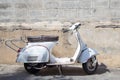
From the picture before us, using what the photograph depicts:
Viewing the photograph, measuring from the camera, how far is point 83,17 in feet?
35.1

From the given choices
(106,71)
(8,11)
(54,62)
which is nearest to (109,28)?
(106,71)

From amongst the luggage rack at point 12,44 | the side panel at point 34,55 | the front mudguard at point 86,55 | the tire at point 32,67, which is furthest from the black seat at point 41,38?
the luggage rack at point 12,44

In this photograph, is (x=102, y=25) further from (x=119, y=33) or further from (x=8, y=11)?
(x=8, y=11)

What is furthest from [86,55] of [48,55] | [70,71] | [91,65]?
[48,55]

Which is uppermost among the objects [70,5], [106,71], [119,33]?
[70,5]

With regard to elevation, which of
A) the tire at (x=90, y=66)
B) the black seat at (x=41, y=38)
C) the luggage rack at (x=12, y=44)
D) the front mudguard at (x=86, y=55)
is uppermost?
the black seat at (x=41, y=38)

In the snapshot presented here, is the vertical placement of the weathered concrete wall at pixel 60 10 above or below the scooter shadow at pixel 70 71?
above

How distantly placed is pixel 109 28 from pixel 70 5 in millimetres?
1143

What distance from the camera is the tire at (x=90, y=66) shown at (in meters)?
9.92

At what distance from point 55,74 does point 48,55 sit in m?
0.69

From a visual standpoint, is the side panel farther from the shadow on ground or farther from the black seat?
the shadow on ground

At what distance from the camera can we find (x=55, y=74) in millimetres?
10086

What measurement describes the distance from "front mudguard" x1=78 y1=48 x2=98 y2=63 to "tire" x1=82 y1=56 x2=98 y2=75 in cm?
12

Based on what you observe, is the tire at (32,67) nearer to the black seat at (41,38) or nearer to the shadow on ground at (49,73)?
the shadow on ground at (49,73)
